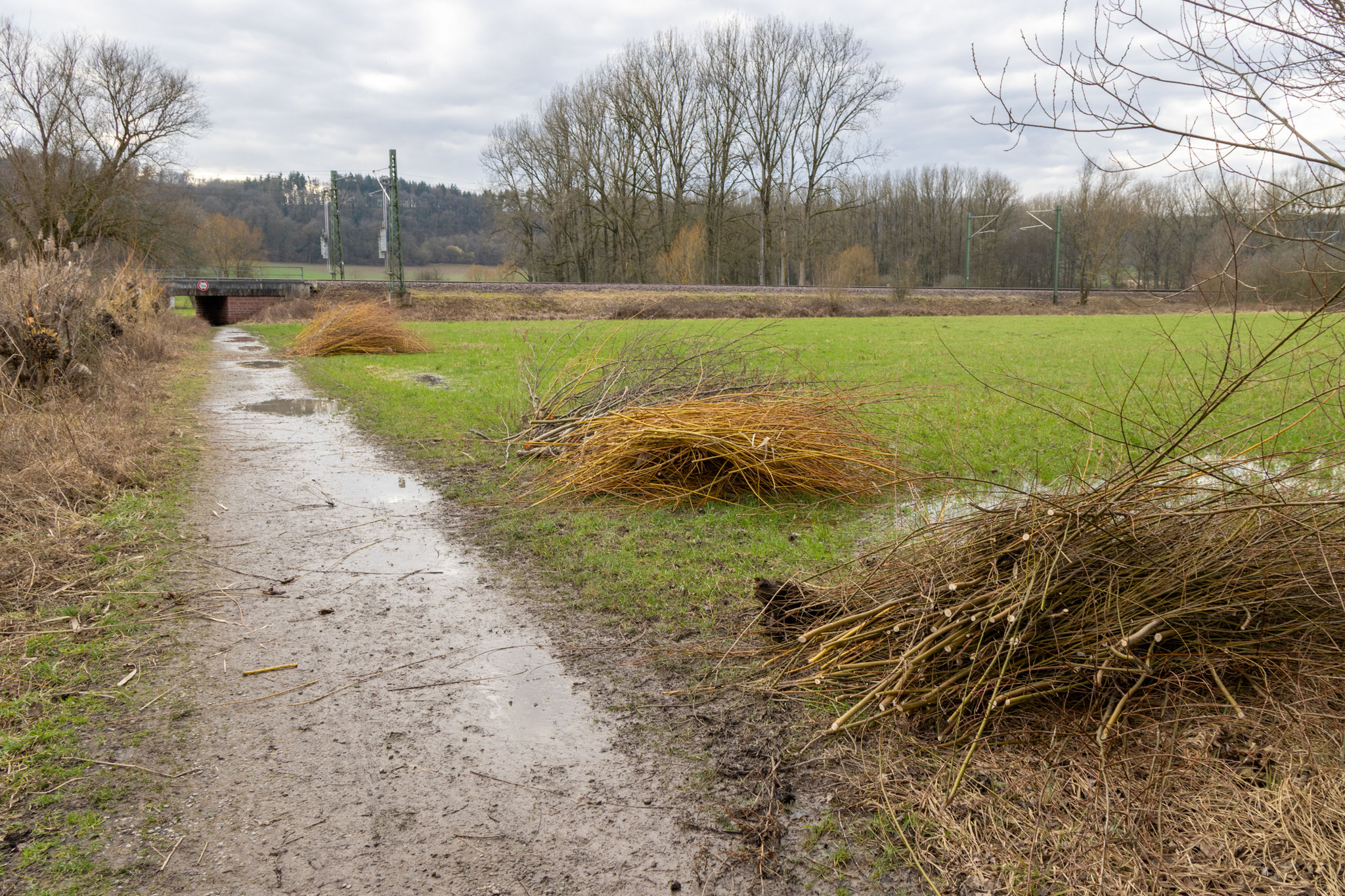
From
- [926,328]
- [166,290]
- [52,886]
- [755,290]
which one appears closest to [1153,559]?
[52,886]

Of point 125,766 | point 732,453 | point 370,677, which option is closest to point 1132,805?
point 370,677

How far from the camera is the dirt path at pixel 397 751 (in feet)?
7.86

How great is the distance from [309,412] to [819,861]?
10.7 metres

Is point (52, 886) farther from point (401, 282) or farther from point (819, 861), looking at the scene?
point (401, 282)

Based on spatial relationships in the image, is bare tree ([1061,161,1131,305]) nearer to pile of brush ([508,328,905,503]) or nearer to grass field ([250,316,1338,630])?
grass field ([250,316,1338,630])

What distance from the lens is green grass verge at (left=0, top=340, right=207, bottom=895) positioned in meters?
2.41

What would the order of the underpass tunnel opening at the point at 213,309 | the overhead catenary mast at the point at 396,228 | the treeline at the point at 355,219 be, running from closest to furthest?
the overhead catenary mast at the point at 396,228
the underpass tunnel opening at the point at 213,309
the treeline at the point at 355,219

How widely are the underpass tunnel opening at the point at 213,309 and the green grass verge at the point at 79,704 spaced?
33178 mm

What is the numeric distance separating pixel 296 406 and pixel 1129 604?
11613mm

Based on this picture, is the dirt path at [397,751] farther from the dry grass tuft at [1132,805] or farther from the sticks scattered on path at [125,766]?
the dry grass tuft at [1132,805]

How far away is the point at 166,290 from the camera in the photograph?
25.5 meters

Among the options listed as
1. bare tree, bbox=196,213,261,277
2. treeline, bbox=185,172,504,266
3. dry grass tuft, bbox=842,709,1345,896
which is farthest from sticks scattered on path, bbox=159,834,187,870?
treeline, bbox=185,172,504,266

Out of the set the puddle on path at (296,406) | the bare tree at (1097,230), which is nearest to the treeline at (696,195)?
the bare tree at (1097,230)

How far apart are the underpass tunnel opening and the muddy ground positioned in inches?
1353
